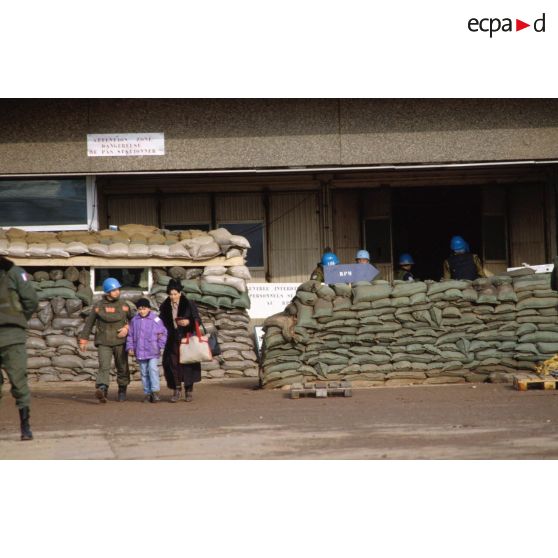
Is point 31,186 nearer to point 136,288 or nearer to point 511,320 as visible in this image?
point 136,288

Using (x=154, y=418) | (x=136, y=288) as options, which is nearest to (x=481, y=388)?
(x=154, y=418)

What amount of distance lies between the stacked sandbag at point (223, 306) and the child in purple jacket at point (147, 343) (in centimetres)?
320

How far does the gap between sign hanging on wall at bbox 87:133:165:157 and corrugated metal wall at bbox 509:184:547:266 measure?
25.8 feet

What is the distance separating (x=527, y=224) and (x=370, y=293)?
26.2ft

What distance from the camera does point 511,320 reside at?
16.8 meters

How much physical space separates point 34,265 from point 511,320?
8.20 meters

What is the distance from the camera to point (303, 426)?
38.7ft

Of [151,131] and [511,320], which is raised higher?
[151,131]

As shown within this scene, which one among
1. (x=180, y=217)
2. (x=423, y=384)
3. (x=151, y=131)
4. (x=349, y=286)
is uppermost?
(x=151, y=131)

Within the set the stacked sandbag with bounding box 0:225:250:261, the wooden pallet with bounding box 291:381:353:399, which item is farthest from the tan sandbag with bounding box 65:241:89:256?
the wooden pallet with bounding box 291:381:353:399

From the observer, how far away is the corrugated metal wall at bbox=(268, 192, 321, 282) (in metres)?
23.0

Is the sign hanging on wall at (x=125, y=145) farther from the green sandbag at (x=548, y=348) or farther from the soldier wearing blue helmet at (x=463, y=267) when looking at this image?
the green sandbag at (x=548, y=348)

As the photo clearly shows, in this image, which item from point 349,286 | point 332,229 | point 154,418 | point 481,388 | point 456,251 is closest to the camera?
point 154,418

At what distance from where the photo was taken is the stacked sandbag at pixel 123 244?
19.1 m
